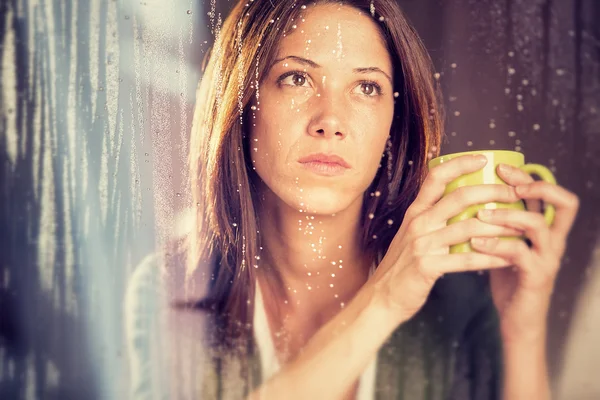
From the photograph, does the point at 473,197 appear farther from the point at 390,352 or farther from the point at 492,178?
the point at 390,352

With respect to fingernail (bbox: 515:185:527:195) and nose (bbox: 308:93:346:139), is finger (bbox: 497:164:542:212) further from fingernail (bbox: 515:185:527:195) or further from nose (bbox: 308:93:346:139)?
nose (bbox: 308:93:346:139)

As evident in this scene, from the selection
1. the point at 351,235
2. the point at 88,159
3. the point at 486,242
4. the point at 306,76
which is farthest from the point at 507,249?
the point at 88,159

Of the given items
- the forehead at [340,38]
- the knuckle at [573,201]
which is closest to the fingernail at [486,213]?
the knuckle at [573,201]

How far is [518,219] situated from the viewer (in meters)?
Answer: 0.69

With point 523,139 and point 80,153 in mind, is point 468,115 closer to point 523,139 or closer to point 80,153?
point 523,139

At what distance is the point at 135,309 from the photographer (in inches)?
33.2

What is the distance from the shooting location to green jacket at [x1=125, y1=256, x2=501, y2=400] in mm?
749

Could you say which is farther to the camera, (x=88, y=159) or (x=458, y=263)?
(x=88, y=159)

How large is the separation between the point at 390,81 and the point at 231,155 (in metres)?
0.24

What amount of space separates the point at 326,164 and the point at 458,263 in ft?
0.69

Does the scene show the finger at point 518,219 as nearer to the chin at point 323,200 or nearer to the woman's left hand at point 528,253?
the woman's left hand at point 528,253

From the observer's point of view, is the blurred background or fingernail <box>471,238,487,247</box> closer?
fingernail <box>471,238,487,247</box>

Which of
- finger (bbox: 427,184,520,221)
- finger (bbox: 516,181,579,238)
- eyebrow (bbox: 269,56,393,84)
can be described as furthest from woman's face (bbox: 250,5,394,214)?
finger (bbox: 516,181,579,238)

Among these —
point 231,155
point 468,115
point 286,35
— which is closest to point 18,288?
point 231,155
